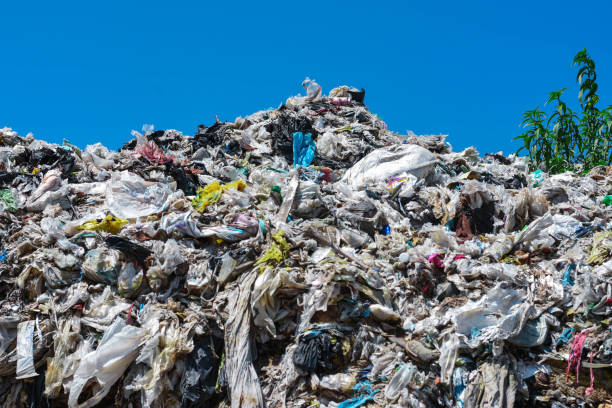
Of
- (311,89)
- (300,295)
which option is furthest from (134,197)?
(311,89)

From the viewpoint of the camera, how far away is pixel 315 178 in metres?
5.39

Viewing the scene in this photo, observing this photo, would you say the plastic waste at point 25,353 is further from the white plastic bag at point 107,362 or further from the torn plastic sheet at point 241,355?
the torn plastic sheet at point 241,355

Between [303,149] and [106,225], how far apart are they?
2.87 m

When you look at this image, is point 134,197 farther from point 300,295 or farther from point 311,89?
point 311,89

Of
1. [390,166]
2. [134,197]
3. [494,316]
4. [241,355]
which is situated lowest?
[241,355]

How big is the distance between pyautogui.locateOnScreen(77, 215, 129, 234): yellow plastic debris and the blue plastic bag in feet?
8.35

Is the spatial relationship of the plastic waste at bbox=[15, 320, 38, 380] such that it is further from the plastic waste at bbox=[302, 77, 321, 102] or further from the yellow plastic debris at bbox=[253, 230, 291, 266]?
the plastic waste at bbox=[302, 77, 321, 102]

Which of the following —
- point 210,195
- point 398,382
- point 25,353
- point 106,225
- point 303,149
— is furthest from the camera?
point 303,149

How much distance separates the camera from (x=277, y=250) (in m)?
3.61

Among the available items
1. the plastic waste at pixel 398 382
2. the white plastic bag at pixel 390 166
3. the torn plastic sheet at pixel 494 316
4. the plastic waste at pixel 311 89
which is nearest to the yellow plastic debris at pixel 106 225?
the white plastic bag at pixel 390 166

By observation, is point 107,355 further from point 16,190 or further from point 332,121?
point 332,121

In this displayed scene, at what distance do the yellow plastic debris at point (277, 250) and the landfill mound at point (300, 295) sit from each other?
0.5 inches

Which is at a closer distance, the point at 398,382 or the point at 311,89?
the point at 398,382

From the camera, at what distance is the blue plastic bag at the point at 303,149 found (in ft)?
20.2
